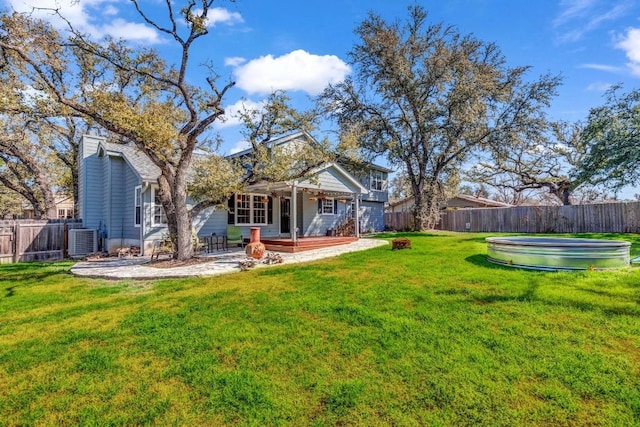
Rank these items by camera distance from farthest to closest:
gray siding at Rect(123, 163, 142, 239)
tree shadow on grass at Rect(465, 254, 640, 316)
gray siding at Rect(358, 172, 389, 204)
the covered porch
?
gray siding at Rect(358, 172, 389, 204), the covered porch, gray siding at Rect(123, 163, 142, 239), tree shadow on grass at Rect(465, 254, 640, 316)

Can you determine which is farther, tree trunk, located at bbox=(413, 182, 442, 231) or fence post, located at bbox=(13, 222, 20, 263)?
tree trunk, located at bbox=(413, 182, 442, 231)

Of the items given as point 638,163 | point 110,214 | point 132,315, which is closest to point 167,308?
point 132,315

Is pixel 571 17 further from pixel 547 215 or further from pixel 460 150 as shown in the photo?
pixel 547 215

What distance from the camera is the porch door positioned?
16.0m

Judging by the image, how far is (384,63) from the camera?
59.8ft

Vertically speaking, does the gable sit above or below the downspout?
above

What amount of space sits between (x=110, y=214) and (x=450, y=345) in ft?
45.3

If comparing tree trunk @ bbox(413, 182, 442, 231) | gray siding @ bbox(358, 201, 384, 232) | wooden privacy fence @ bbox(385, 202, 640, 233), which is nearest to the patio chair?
gray siding @ bbox(358, 201, 384, 232)

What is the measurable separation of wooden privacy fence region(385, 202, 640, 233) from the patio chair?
1310 cm

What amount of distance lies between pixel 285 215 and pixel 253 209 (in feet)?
6.27

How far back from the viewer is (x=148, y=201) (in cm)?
1192

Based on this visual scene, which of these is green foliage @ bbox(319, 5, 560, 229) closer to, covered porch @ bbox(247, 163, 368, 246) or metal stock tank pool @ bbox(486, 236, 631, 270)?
covered porch @ bbox(247, 163, 368, 246)

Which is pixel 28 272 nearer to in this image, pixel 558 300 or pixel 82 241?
pixel 82 241

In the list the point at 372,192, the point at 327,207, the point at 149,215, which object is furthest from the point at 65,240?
the point at 372,192
